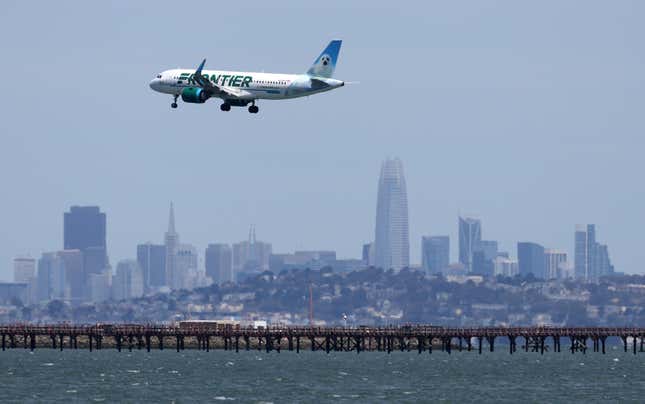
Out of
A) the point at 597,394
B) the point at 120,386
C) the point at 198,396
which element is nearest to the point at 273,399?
the point at 198,396

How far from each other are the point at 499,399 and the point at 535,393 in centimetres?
874

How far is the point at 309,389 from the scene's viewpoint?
Result: 188 m

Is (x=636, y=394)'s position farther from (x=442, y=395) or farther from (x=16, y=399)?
(x=16, y=399)

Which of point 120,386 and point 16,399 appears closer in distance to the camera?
point 16,399

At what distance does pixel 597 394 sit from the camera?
187 meters

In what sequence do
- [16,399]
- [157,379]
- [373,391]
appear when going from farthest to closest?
[157,379]
[373,391]
[16,399]

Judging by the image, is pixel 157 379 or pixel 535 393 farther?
pixel 157 379

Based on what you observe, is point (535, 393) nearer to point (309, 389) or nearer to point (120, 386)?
point (309, 389)

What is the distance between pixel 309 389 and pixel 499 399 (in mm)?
18481

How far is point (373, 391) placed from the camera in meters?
185

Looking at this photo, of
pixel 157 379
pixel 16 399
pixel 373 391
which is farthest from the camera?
pixel 157 379

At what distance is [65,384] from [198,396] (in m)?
20.3

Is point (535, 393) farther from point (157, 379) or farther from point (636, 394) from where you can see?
point (157, 379)

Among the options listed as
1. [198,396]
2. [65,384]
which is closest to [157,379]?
[65,384]
